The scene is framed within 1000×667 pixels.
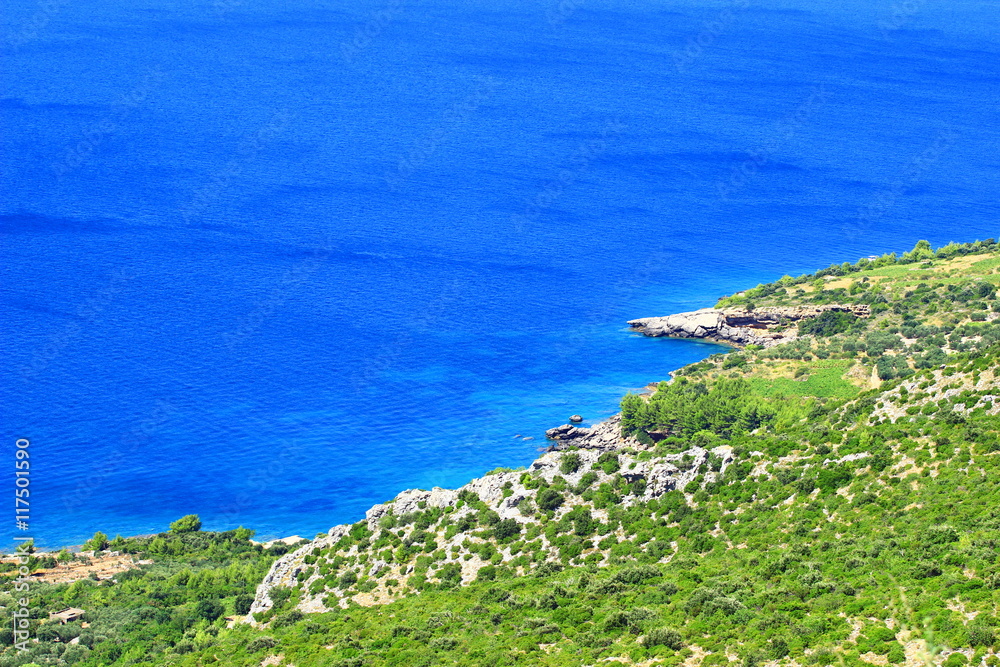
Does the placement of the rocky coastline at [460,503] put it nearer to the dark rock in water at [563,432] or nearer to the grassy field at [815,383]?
the grassy field at [815,383]

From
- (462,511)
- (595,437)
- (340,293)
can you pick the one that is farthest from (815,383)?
(340,293)

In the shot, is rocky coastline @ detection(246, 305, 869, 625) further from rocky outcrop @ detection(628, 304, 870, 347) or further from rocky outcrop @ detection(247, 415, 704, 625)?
rocky outcrop @ detection(628, 304, 870, 347)

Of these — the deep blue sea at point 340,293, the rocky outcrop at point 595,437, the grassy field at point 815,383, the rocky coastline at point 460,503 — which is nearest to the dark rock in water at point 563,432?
the rocky outcrop at point 595,437

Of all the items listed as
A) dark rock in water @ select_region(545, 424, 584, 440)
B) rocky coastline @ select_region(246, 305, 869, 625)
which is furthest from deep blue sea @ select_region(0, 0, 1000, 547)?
rocky coastline @ select_region(246, 305, 869, 625)

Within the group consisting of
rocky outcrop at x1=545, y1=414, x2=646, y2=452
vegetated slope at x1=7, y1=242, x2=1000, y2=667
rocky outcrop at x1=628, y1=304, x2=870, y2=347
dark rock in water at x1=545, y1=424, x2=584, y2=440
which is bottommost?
vegetated slope at x1=7, y1=242, x2=1000, y2=667

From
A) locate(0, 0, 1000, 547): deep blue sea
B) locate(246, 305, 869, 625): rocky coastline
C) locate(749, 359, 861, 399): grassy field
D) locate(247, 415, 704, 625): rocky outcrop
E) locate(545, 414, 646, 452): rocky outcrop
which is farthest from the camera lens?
locate(0, 0, 1000, 547): deep blue sea

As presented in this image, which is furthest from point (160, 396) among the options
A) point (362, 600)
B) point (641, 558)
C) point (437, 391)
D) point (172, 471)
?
point (641, 558)

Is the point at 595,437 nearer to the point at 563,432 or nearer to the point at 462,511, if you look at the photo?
the point at 563,432
